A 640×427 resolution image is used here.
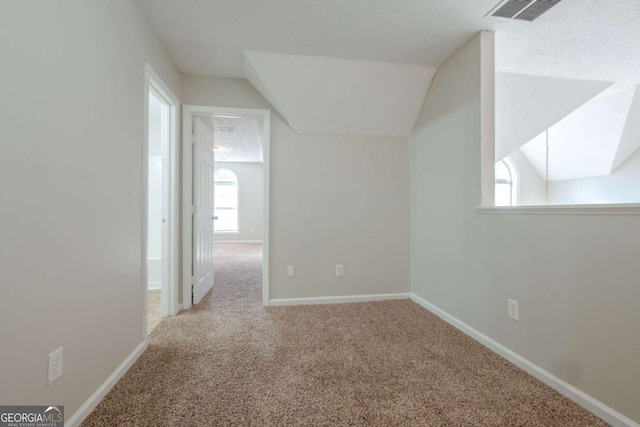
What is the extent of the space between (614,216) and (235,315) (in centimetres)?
266

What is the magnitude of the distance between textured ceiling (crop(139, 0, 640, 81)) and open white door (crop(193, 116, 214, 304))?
28.1 inches

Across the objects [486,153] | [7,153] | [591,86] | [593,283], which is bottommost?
[593,283]

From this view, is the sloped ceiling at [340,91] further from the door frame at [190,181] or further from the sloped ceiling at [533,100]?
the sloped ceiling at [533,100]

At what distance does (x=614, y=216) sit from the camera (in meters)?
1.27

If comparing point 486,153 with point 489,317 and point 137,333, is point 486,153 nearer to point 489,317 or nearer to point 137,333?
point 489,317

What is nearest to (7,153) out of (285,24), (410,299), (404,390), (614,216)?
(285,24)

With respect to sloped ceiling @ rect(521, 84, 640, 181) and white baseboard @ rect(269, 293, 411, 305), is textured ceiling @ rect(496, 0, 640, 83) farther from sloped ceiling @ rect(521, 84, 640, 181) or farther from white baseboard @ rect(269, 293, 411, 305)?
white baseboard @ rect(269, 293, 411, 305)

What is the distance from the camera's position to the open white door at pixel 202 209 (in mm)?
2832

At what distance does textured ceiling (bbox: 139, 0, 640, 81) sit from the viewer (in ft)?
5.86

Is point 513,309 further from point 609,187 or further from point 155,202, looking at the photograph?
point 609,187

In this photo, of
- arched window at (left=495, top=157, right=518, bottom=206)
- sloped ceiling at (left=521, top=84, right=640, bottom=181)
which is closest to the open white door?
sloped ceiling at (left=521, top=84, right=640, bottom=181)

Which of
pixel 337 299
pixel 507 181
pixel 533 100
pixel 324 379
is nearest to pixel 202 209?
pixel 337 299

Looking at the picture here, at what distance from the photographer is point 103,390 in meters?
1.43

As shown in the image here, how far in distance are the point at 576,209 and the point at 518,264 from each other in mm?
487
